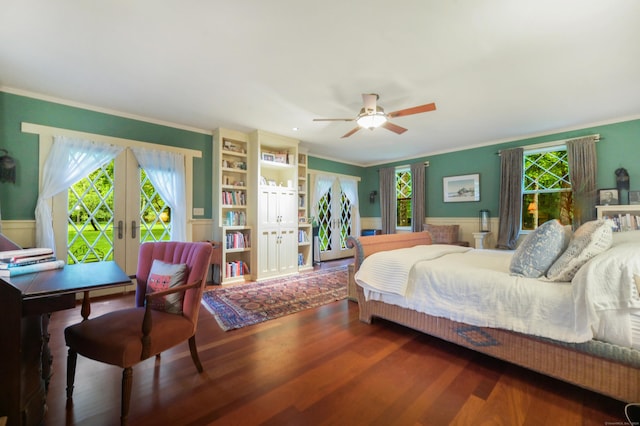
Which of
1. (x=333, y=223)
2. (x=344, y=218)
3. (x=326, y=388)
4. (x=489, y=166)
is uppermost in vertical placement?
(x=489, y=166)

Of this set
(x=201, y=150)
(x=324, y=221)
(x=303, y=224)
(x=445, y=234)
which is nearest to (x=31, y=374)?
(x=201, y=150)

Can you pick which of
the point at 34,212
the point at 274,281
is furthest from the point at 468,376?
the point at 34,212

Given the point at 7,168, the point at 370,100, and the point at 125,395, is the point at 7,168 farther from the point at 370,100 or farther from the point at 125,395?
the point at 370,100

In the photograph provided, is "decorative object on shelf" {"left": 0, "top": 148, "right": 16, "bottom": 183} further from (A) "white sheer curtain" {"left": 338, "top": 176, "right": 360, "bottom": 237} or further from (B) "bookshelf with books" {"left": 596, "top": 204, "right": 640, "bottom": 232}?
(B) "bookshelf with books" {"left": 596, "top": 204, "right": 640, "bottom": 232}

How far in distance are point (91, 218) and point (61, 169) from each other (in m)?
0.69

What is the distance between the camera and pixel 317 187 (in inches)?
244

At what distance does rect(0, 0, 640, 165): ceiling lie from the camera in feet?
6.14

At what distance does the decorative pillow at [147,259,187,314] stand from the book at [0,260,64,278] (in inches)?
21.1

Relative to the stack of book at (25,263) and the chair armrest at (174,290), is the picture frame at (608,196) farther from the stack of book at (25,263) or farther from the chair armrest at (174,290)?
the stack of book at (25,263)

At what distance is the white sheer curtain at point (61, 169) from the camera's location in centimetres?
315

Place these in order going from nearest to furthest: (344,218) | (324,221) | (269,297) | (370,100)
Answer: (370,100) < (269,297) < (324,221) < (344,218)

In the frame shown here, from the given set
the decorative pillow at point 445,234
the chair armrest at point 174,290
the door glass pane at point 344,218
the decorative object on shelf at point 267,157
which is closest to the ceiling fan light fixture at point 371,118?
the decorative object on shelf at point 267,157

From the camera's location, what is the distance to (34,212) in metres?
3.19

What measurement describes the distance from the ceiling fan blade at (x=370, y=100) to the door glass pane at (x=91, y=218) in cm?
358
